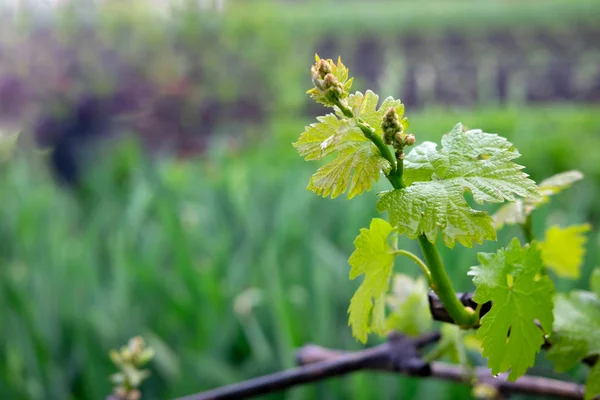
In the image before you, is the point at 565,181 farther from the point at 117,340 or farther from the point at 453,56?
the point at 453,56

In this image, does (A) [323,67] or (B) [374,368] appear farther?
A: (B) [374,368]

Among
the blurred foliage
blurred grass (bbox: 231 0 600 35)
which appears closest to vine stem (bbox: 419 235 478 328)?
the blurred foliage

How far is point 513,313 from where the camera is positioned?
0.73 feet

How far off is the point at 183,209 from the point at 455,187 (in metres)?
1.14

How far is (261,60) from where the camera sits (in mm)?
2947

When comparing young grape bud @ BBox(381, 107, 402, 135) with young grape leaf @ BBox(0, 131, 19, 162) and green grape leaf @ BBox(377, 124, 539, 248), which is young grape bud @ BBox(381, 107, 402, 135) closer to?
green grape leaf @ BBox(377, 124, 539, 248)

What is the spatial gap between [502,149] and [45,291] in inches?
33.0

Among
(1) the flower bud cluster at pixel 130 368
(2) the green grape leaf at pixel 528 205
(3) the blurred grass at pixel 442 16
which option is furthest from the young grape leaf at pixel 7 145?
(3) the blurred grass at pixel 442 16

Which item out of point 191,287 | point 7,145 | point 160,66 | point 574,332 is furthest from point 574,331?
point 160,66

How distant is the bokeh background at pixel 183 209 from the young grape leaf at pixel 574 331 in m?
0.36

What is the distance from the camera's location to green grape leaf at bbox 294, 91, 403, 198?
208 millimetres

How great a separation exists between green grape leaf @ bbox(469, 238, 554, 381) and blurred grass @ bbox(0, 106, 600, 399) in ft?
1.51

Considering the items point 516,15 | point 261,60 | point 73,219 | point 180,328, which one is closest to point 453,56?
point 516,15

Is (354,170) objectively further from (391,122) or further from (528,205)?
(528,205)
